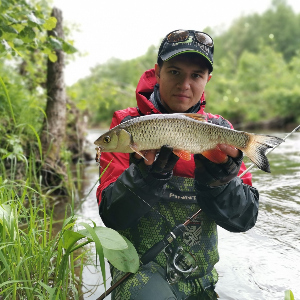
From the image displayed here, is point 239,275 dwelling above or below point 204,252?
below

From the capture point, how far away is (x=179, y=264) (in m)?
2.25

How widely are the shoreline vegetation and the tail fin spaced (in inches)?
32.2

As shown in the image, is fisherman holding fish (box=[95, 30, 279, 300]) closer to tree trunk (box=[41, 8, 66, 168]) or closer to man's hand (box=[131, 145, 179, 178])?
man's hand (box=[131, 145, 179, 178])

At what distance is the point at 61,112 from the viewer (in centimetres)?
520

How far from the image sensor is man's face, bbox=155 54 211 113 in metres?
2.23

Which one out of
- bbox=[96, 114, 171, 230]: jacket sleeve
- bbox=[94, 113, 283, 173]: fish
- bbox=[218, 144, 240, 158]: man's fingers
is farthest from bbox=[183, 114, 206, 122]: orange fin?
bbox=[96, 114, 171, 230]: jacket sleeve

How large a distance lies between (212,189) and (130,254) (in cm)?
64

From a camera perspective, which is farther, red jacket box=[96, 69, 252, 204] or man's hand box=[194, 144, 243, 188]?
red jacket box=[96, 69, 252, 204]

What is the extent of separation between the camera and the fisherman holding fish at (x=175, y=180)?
70.9 inches

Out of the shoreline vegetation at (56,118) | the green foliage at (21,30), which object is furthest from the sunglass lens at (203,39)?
the green foliage at (21,30)

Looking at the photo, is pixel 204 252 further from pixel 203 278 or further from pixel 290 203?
pixel 290 203

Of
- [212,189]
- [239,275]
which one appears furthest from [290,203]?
[212,189]

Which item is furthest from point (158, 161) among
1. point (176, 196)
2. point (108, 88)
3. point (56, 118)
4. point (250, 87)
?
point (250, 87)

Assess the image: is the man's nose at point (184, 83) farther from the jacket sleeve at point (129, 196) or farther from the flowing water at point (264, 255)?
the flowing water at point (264, 255)
